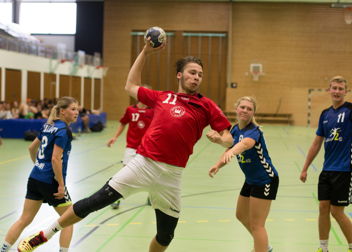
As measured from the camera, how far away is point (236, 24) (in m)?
28.4

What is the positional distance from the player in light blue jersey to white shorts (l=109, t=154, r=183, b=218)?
1825mm

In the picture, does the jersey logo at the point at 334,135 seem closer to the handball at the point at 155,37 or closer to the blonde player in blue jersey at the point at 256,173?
the blonde player in blue jersey at the point at 256,173

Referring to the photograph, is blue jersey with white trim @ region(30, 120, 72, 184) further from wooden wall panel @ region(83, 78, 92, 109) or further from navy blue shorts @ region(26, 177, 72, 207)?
wooden wall panel @ region(83, 78, 92, 109)

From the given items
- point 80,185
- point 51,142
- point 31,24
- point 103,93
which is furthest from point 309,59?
point 51,142

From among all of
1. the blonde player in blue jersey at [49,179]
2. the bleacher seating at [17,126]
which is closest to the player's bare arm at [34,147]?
the blonde player in blue jersey at [49,179]

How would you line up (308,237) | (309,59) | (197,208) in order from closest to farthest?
(308,237)
(197,208)
(309,59)

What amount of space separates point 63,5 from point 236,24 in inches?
543

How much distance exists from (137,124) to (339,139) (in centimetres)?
341

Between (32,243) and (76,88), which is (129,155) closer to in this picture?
(32,243)

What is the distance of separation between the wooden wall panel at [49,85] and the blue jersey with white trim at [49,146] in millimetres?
19440

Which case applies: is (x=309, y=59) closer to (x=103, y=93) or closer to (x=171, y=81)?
(x=171, y=81)

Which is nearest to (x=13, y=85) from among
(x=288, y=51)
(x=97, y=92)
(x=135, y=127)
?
(x=97, y=92)

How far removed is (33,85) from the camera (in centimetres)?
2066

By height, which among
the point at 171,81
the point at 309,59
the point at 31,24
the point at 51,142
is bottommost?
the point at 51,142
